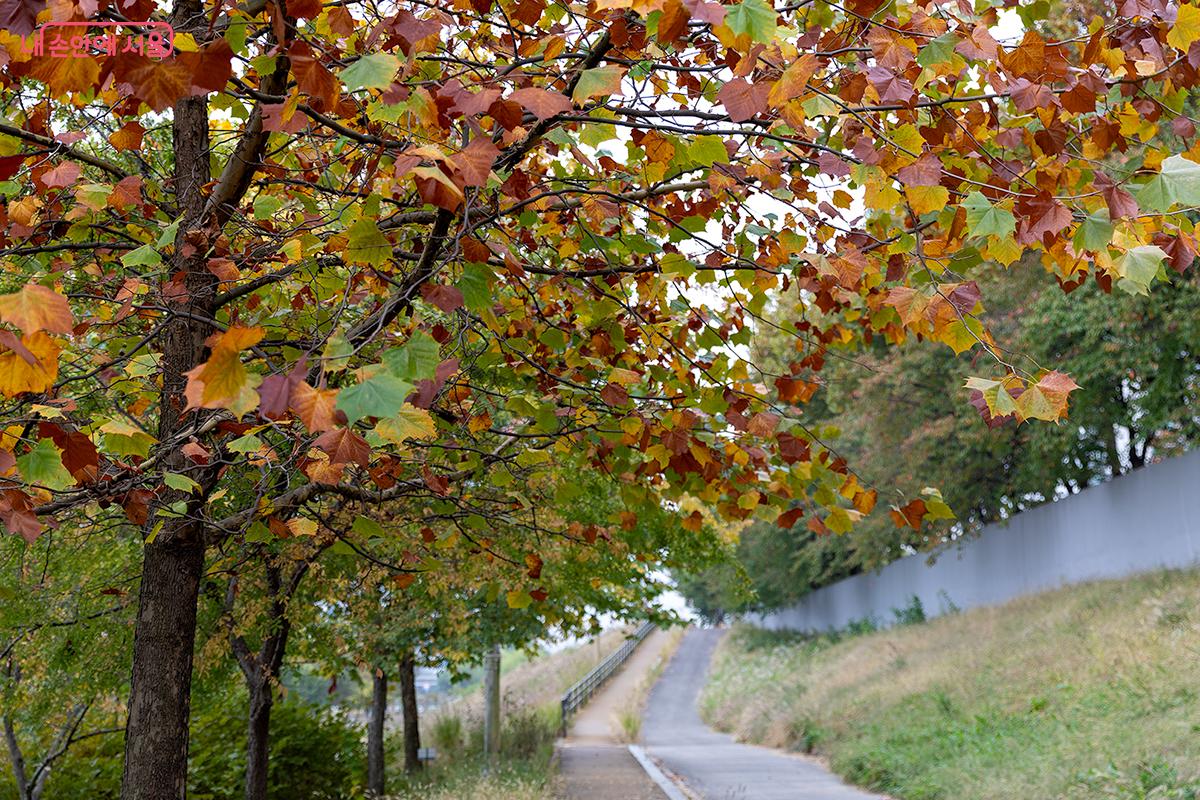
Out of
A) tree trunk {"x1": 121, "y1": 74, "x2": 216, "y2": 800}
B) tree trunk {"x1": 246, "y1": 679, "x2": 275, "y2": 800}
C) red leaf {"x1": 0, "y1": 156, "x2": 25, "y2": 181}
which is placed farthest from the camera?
tree trunk {"x1": 246, "y1": 679, "x2": 275, "y2": 800}

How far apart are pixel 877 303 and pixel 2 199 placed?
4.31 metres

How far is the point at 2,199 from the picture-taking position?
4.70 meters

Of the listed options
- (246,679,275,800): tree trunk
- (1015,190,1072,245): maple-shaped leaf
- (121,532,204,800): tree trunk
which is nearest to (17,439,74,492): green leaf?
(121,532,204,800): tree trunk

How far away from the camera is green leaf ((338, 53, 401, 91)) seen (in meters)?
2.83

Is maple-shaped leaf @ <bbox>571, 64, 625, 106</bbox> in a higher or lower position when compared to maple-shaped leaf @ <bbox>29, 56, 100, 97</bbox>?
lower

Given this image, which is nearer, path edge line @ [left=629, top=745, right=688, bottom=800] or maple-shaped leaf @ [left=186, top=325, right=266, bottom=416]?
maple-shaped leaf @ [left=186, top=325, right=266, bottom=416]

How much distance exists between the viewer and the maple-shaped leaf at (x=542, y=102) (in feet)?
9.57

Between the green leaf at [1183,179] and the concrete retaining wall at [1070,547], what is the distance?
1619 centimetres

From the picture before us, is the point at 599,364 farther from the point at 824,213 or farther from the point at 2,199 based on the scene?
the point at 2,199

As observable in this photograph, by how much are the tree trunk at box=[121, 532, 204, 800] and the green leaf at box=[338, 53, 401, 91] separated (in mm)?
3003

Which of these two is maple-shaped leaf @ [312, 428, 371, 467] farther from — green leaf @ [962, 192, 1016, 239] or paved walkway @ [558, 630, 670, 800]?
paved walkway @ [558, 630, 670, 800]

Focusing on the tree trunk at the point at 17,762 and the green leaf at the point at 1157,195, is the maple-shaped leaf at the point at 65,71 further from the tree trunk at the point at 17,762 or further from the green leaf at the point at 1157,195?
the tree trunk at the point at 17,762

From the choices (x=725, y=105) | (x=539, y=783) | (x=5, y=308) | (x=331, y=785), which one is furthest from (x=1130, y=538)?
(x=5, y=308)

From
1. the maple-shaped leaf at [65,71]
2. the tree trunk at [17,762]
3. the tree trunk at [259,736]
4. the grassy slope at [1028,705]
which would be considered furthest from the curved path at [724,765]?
the maple-shaped leaf at [65,71]
